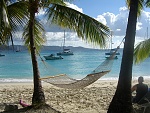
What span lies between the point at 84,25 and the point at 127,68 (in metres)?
1.28

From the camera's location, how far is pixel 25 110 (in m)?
3.98

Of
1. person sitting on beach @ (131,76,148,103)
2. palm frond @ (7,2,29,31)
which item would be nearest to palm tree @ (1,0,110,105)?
palm frond @ (7,2,29,31)

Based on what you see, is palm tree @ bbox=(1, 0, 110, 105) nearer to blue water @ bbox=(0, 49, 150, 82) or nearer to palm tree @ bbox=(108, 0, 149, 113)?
blue water @ bbox=(0, 49, 150, 82)

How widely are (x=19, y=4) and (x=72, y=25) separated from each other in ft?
3.21

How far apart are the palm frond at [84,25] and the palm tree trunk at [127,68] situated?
0.91 m

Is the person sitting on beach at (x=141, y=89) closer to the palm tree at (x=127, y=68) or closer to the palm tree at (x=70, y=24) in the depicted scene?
the palm tree at (x=127, y=68)

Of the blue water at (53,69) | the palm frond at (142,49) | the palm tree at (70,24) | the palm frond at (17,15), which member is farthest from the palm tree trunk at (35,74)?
the palm frond at (142,49)

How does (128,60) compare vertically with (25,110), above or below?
above

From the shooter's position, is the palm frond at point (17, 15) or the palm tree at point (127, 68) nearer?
the palm tree at point (127, 68)

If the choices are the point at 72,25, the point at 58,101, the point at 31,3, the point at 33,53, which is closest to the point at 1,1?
the point at 31,3

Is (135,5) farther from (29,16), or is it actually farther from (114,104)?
(29,16)

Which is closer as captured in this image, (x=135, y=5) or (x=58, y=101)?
(x=135, y=5)

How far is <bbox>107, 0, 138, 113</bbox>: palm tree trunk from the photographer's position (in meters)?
3.18

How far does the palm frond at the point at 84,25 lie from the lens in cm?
409
